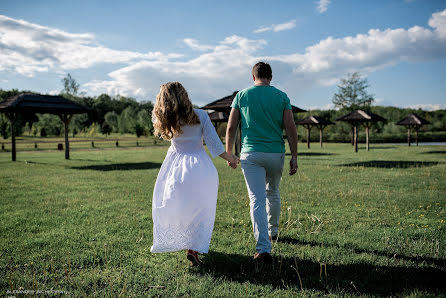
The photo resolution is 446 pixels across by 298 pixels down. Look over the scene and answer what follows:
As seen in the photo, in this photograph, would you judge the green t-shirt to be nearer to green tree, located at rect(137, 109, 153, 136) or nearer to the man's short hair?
the man's short hair

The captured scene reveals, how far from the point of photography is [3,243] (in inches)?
161

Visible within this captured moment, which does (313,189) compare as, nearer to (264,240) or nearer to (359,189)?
(359,189)

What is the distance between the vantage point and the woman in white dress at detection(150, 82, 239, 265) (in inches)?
125

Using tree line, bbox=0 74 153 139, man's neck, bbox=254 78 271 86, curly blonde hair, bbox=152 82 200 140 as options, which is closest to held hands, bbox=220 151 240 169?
curly blonde hair, bbox=152 82 200 140

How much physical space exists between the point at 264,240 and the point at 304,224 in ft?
5.72

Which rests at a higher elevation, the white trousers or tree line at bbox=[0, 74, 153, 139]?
tree line at bbox=[0, 74, 153, 139]

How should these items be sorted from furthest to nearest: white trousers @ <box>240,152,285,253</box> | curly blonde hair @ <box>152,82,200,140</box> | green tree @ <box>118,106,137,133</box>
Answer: green tree @ <box>118,106,137,133</box>, white trousers @ <box>240,152,285,253</box>, curly blonde hair @ <box>152,82,200,140</box>

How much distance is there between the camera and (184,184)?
321cm

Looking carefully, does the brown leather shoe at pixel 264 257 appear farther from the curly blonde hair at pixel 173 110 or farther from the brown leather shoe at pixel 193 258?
the curly blonde hair at pixel 173 110

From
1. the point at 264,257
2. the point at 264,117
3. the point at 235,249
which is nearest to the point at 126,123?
the point at 235,249

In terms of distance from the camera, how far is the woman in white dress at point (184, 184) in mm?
3178

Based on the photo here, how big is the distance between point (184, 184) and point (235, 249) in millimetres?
1147


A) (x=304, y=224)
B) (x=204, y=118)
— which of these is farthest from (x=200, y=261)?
(x=304, y=224)

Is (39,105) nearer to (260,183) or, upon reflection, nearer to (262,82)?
(262,82)
